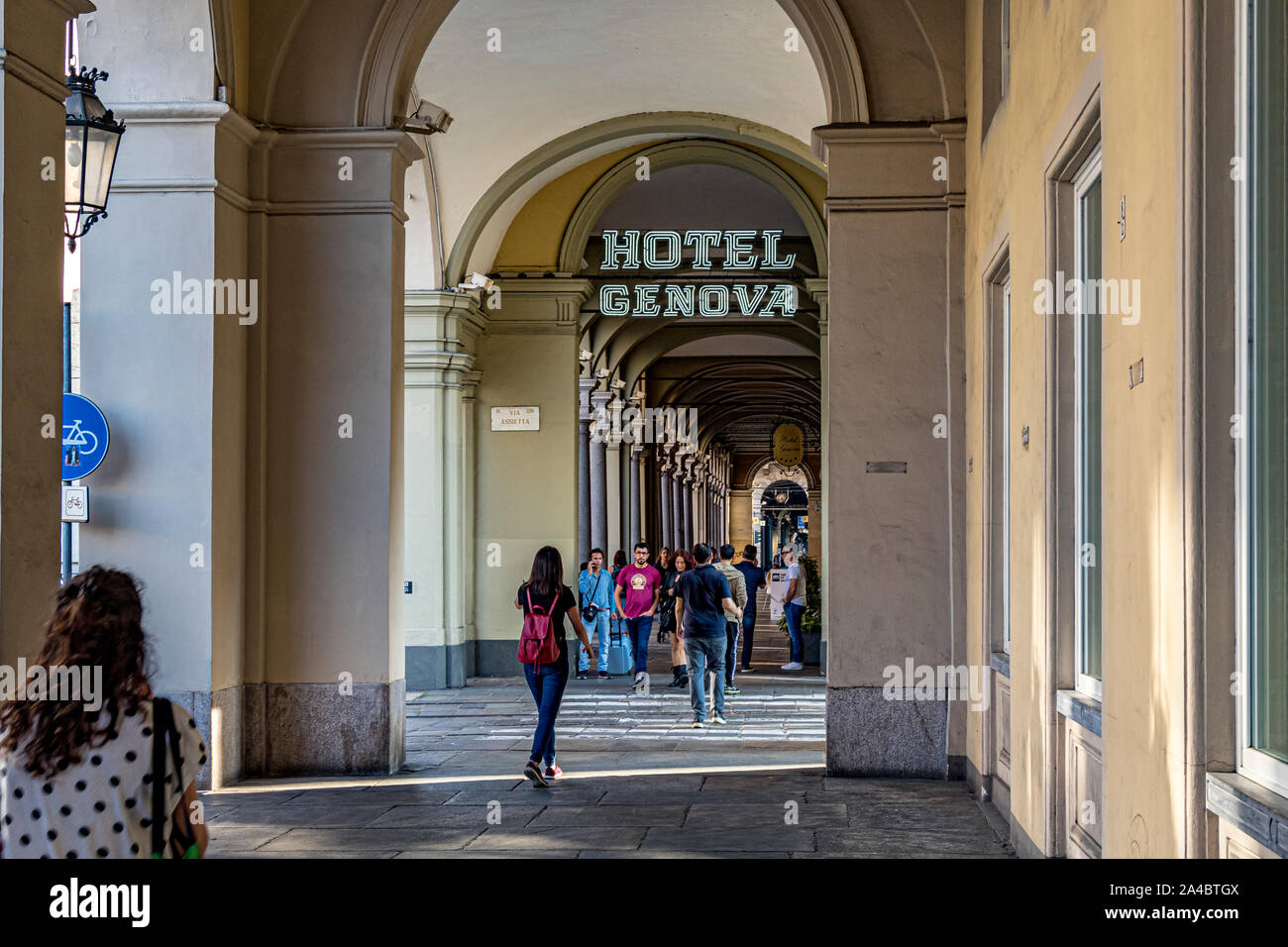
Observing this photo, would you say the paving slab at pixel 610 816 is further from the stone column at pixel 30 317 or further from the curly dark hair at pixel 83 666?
the curly dark hair at pixel 83 666

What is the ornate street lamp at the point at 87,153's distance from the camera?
7.22 metres

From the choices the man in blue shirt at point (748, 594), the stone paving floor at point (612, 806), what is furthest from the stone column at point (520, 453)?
the stone paving floor at point (612, 806)

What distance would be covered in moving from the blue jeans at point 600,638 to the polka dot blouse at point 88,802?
45.0 ft

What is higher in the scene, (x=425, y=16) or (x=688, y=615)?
(x=425, y=16)

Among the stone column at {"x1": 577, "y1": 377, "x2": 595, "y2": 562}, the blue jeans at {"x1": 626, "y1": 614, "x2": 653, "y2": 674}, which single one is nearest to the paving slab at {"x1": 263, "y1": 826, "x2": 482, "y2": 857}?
the blue jeans at {"x1": 626, "y1": 614, "x2": 653, "y2": 674}

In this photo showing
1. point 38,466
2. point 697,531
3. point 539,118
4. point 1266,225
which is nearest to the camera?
point 1266,225

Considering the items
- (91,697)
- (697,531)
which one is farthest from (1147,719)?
(697,531)

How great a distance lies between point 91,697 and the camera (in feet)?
10.5

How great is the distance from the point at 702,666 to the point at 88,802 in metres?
9.31

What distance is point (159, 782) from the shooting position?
3244mm

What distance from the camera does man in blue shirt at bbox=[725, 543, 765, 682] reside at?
54.1 ft

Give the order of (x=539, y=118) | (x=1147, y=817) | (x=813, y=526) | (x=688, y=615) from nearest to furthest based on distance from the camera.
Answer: (x=1147, y=817)
(x=688, y=615)
(x=539, y=118)
(x=813, y=526)
